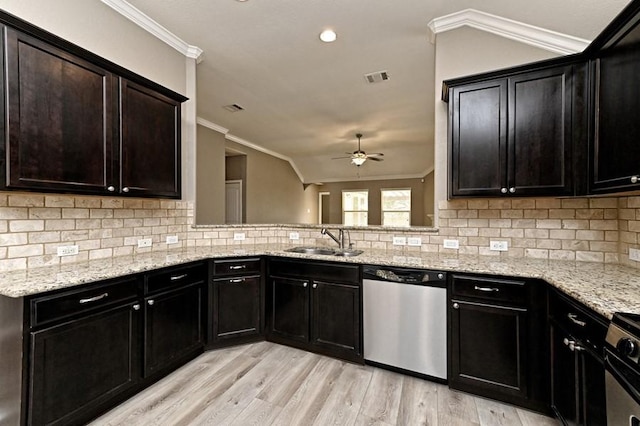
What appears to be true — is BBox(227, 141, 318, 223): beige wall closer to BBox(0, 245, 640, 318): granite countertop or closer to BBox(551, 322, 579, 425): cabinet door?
BBox(0, 245, 640, 318): granite countertop

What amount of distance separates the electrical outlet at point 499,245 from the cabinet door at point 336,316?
1.25 m

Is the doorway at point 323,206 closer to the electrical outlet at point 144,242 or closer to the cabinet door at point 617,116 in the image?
the electrical outlet at point 144,242

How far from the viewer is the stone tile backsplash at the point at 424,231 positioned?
194 cm

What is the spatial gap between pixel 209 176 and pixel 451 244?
449 cm

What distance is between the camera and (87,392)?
174 cm

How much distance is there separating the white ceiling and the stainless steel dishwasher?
2.20 m

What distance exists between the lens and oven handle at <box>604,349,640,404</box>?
980mm

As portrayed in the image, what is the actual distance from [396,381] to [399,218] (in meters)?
7.88

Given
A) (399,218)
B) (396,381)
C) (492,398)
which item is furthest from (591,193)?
(399,218)

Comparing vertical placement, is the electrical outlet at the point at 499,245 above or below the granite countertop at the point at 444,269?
above

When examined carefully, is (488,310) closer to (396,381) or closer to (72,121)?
(396,381)

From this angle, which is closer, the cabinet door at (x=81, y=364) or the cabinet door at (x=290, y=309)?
the cabinet door at (x=81, y=364)

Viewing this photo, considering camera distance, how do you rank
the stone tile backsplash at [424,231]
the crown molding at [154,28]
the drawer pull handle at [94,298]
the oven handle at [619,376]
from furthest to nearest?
1. the crown molding at [154,28]
2. the stone tile backsplash at [424,231]
3. the drawer pull handle at [94,298]
4. the oven handle at [619,376]

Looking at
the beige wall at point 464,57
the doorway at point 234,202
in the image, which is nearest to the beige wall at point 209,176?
the doorway at point 234,202
